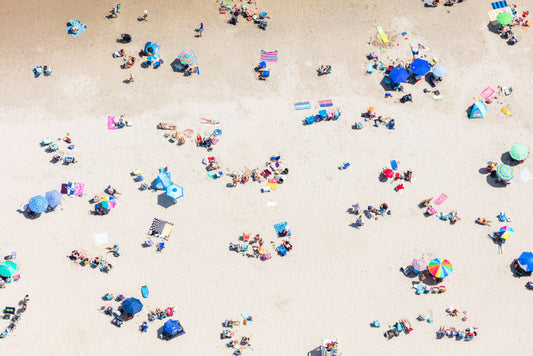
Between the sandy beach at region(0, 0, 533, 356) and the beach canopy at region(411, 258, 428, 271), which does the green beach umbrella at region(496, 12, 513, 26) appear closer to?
the sandy beach at region(0, 0, 533, 356)

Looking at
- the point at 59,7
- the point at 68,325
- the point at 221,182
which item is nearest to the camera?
the point at 68,325

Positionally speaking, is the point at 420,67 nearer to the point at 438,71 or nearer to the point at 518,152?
the point at 438,71

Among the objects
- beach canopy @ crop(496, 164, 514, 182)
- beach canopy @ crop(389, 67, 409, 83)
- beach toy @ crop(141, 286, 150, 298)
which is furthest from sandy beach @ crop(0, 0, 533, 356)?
beach canopy @ crop(496, 164, 514, 182)

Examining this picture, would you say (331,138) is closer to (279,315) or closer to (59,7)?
(279,315)

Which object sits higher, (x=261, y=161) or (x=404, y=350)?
(x=261, y=161)

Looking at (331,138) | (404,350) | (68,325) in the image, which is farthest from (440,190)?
(68,325)

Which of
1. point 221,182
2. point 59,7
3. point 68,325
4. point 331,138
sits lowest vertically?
point 68,325
